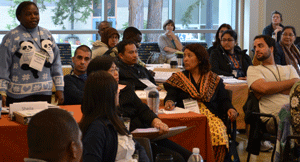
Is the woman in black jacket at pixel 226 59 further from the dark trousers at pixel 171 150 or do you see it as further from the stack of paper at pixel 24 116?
the stack of paper at pixel 24 116

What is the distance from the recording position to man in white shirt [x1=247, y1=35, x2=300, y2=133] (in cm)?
378

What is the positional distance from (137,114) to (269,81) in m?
1.57

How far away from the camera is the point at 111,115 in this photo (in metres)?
2.01

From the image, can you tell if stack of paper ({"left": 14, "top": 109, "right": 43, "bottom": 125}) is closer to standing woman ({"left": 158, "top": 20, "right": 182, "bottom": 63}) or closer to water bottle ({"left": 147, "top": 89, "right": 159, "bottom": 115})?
water bottle ({"left": 147, "top": 89, "right": 159, "bottom": 115})

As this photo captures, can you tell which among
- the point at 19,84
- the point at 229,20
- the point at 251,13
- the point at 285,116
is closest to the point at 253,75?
the point at 285,116

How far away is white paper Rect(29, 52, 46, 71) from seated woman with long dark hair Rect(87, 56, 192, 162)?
2.70 ft

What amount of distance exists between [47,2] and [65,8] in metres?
0.41

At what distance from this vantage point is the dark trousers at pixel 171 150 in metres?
2.75

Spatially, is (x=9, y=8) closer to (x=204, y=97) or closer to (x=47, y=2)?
(x=47, y=2)

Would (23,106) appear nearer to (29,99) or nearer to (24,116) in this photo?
(24,116)

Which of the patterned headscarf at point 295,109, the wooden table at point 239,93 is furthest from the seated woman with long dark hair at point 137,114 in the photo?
the wooden table at point 239,93

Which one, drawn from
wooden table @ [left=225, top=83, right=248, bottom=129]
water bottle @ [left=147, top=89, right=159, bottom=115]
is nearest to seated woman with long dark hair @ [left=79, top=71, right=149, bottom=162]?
water bottle @ [left=147, top=89, right=159, bottom=115]

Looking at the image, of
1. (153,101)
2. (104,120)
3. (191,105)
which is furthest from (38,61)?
(104,120)

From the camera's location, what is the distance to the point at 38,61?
11.3 ft
